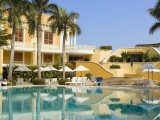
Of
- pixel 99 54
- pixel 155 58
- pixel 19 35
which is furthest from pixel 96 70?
pixel 19 35

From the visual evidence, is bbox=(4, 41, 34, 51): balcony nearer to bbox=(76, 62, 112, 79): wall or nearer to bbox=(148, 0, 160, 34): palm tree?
bbox=(76, 62, 112, 79): wall

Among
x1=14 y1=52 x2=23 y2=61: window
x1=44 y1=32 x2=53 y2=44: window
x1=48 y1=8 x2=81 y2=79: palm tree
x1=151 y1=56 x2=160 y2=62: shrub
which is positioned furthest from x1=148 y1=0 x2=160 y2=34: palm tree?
x1=14 y1=52 x2=23 y2=61: window

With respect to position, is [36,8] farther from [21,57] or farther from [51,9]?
[21,57]

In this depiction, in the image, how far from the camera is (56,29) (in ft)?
135

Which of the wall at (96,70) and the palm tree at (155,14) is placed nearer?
the palm tree at (155,14)

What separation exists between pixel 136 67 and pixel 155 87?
40.9 ft

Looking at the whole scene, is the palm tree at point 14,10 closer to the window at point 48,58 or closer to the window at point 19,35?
the window at point 19,35

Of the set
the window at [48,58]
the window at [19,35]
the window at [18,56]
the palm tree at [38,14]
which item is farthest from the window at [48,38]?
the palm tree at [38,14]

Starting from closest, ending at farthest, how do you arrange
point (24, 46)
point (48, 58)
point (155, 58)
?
point (24, 46) → point (155, 58) → point (48, 58)

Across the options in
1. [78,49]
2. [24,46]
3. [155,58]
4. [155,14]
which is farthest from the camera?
[78,49]

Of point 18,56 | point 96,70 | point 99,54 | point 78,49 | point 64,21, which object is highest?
point 64,21

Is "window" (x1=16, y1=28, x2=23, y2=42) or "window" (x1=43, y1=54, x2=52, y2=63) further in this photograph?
"window" (x1=43, y1=54, x2=52, y2=63)

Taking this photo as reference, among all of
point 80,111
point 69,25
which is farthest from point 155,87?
point 80,111

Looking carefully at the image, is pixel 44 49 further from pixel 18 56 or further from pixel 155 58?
pixel 155 58
